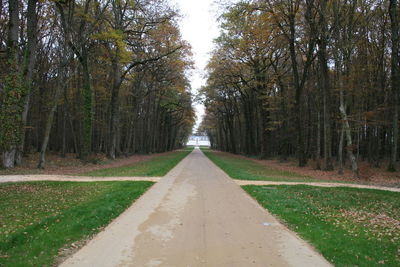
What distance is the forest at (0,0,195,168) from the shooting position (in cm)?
1496

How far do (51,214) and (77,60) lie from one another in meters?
17.5

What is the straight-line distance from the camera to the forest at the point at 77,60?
49.1 feet

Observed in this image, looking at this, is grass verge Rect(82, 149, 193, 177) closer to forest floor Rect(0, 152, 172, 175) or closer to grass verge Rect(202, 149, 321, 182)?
forest floor Rect(0, 152, 172, 175)

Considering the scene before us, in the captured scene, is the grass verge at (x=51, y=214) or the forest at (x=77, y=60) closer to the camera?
the grass verge at (x=51, y=214)

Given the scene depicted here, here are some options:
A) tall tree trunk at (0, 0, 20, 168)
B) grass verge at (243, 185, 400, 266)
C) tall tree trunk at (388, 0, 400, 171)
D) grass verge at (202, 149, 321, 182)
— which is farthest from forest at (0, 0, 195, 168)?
tall tree trunk at (388, 0, 400, 171)

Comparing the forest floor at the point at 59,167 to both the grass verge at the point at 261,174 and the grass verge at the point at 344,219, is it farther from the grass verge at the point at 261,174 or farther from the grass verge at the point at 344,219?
the grass verge at the point at 344,219

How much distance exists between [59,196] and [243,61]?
2569 centimetres

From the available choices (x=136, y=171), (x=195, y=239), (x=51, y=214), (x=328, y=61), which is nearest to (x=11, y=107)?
(x=51, y=214)

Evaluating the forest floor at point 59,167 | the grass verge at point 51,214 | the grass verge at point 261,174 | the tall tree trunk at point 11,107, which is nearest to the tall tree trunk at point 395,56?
the grass verge at point 261,174

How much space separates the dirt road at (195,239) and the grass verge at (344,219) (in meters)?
0.39

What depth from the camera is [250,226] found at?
7227 millimetres

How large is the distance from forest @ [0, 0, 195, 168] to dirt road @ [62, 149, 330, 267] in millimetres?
5266

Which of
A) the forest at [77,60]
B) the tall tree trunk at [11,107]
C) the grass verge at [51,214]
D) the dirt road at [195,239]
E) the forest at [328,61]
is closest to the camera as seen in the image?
the dirt road at [195,239]

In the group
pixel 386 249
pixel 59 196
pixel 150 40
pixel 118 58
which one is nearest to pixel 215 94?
pixel 150 40
